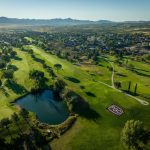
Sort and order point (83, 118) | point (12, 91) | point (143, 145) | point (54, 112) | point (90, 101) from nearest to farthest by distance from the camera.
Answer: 1. point (143, 145)
2. point (83, 118)
3. point (54, 112)
4. point (90, 101)
5. point (12, 91)

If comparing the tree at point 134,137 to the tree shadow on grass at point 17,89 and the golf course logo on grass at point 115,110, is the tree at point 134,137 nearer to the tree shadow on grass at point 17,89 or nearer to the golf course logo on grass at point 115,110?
the golf course logo on grass at point 115,110

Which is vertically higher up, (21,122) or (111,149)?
(21,122)

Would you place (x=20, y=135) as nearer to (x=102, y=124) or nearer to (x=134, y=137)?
(x=102, y=124)

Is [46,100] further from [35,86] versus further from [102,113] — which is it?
[102,113]

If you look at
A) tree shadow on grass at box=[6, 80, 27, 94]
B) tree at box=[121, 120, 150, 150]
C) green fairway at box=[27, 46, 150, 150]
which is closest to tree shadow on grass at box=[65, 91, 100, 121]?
green fairway at box=[27, 46, 150, 150]

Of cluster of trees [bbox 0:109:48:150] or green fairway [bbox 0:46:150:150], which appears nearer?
cluster of trees [bbox 0:109:48:150]

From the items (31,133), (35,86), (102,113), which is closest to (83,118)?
(102,113)

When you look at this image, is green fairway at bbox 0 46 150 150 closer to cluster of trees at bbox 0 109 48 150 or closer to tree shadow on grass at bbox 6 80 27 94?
tree shadow on grass at bbox 6 80 27 94
